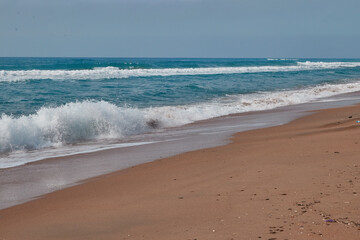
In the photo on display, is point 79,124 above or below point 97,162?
above

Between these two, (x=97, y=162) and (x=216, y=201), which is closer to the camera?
(x=216, y=201)

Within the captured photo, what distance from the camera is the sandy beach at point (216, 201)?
158 inches

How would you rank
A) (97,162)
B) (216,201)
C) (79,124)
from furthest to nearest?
(79,124) → (97,162) → (216,201)

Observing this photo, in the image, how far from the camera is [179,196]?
5250 millimetres

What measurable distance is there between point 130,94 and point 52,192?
17761 millimetres

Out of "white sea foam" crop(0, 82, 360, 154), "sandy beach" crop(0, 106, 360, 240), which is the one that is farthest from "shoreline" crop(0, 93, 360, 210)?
"white sea foam" crop(0, 82, 360, 154)

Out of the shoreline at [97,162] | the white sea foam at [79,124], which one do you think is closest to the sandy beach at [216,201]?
the shoreline at [97,162]

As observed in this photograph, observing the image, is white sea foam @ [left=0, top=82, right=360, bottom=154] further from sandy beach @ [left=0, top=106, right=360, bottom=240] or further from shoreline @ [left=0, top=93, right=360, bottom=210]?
sandy beach @ [left=0, top=106, right=360, bottom=240]

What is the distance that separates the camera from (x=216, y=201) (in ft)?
16.0

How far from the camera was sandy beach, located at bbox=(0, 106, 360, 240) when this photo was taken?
4004 millimetres

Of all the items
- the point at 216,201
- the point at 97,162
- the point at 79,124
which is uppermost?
the point at 216,201

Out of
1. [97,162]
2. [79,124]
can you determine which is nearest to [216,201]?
[97,162]

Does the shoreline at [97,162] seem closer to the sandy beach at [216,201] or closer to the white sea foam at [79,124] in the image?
the sandy beach at [216,201]

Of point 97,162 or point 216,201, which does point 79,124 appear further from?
point 216,201
